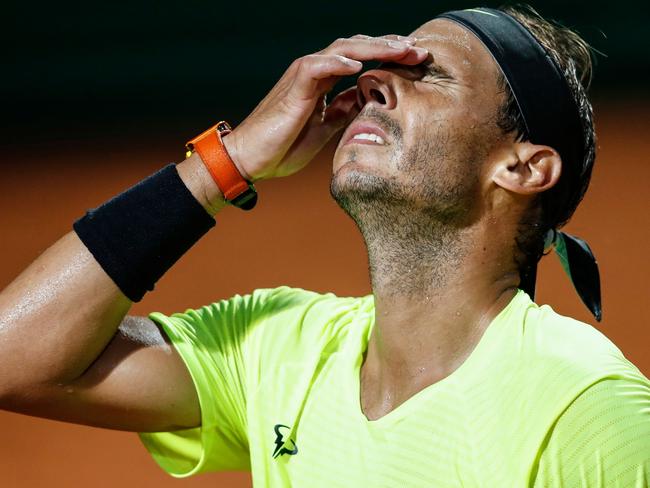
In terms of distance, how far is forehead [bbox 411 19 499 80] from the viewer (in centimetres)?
287

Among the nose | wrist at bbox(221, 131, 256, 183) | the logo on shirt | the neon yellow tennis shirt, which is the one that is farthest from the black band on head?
the logo on shirt

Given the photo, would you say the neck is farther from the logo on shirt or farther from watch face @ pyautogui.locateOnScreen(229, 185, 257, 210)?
watch face @ pyautogui.locateOnScreen(229, 185, 257, 210)

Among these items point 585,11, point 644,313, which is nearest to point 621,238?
point 644,313

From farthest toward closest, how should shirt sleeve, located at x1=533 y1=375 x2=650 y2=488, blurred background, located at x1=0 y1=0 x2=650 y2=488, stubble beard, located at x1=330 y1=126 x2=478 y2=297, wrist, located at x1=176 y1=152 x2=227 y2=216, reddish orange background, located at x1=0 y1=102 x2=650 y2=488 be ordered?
blurred background, located at x1=0 y1=0 x2=650 y2=488, reddish orange background, located at x1=0 y1=102 x2=650 y2=488, wrist, located at x1=176 y1=152 x2=227 y2=216, stubble beard, located at x1=330 y1=126 x2=478 y2=297, shirt sleeve, located at x1=533 y1=375 x2=650 y2=488

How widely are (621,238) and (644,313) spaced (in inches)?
18.3

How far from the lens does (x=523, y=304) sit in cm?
272

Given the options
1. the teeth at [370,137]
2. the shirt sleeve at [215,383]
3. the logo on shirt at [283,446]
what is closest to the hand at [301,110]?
the teeth at [370,137]

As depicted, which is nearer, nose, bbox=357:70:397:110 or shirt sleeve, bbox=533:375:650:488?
shirt sleeve, bbox=533:375:650:488

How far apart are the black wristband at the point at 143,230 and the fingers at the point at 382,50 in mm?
552

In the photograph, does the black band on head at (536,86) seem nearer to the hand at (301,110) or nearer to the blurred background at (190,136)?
the hand at (301,110)

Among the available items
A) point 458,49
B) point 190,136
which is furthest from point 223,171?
point 190,136

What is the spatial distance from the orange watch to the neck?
0.37m

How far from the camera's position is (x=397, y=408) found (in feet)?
8.86

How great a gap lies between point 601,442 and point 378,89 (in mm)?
1105
